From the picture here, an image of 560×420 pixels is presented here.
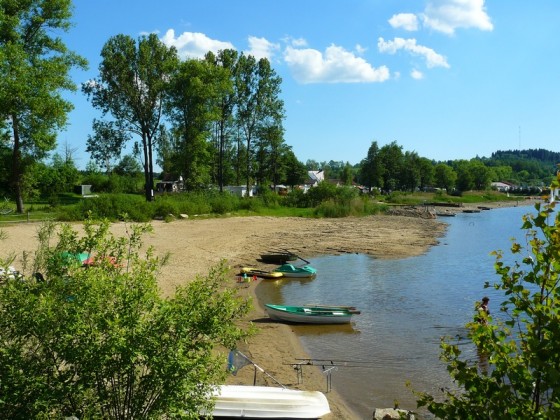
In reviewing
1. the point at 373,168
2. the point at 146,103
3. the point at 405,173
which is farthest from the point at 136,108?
the point at 405,173

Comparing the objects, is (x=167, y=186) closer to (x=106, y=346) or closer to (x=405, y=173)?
(x=405, y=173)

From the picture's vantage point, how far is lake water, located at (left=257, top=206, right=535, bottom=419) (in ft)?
49.1

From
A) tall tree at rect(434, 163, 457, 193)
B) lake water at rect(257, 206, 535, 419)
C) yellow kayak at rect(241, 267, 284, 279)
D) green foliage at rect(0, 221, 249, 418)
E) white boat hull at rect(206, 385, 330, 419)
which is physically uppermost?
tall tree at rect(434, 163, 457, 193)

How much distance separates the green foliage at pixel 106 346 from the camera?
510 cm

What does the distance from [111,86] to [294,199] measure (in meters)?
31.5

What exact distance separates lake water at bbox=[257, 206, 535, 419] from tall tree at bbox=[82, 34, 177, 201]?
27.8 meters

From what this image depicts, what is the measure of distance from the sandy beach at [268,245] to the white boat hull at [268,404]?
1141 millimetres

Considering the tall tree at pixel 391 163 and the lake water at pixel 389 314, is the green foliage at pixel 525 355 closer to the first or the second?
the lake water at pixel 389 314

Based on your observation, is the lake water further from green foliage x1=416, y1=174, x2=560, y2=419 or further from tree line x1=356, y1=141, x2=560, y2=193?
tree line x1=356, y1=141, x2=560, y2=193

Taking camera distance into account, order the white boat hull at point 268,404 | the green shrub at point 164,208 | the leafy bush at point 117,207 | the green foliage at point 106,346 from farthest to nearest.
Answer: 1. the green shrub at point 164,208
2. the leafy bush at point 117,207
3. the white boat hull at point 268,404
4. the green foliage at point 106,346

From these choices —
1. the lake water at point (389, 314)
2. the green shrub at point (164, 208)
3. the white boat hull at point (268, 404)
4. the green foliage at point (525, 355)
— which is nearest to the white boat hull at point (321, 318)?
the lake water at point (389, 314)

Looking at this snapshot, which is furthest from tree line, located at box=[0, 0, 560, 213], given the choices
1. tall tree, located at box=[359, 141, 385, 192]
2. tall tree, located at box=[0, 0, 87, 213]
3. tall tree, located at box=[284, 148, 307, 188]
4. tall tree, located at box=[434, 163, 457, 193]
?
tall tree, located at box=[434, 163, 457, 193]

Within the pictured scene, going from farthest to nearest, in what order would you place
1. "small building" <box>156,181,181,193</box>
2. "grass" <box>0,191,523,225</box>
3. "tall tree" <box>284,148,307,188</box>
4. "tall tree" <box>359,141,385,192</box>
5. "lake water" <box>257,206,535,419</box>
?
"tall tree" <box>359,141,385,192</box>, "tall tree" <box>284,148,307,188</box>, "small building" <box>156,181,181,193</box>, "grass" <box>0,191,523,225</box>, "lake water" <box>257,206,535,419</box>

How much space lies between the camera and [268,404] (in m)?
10.8
